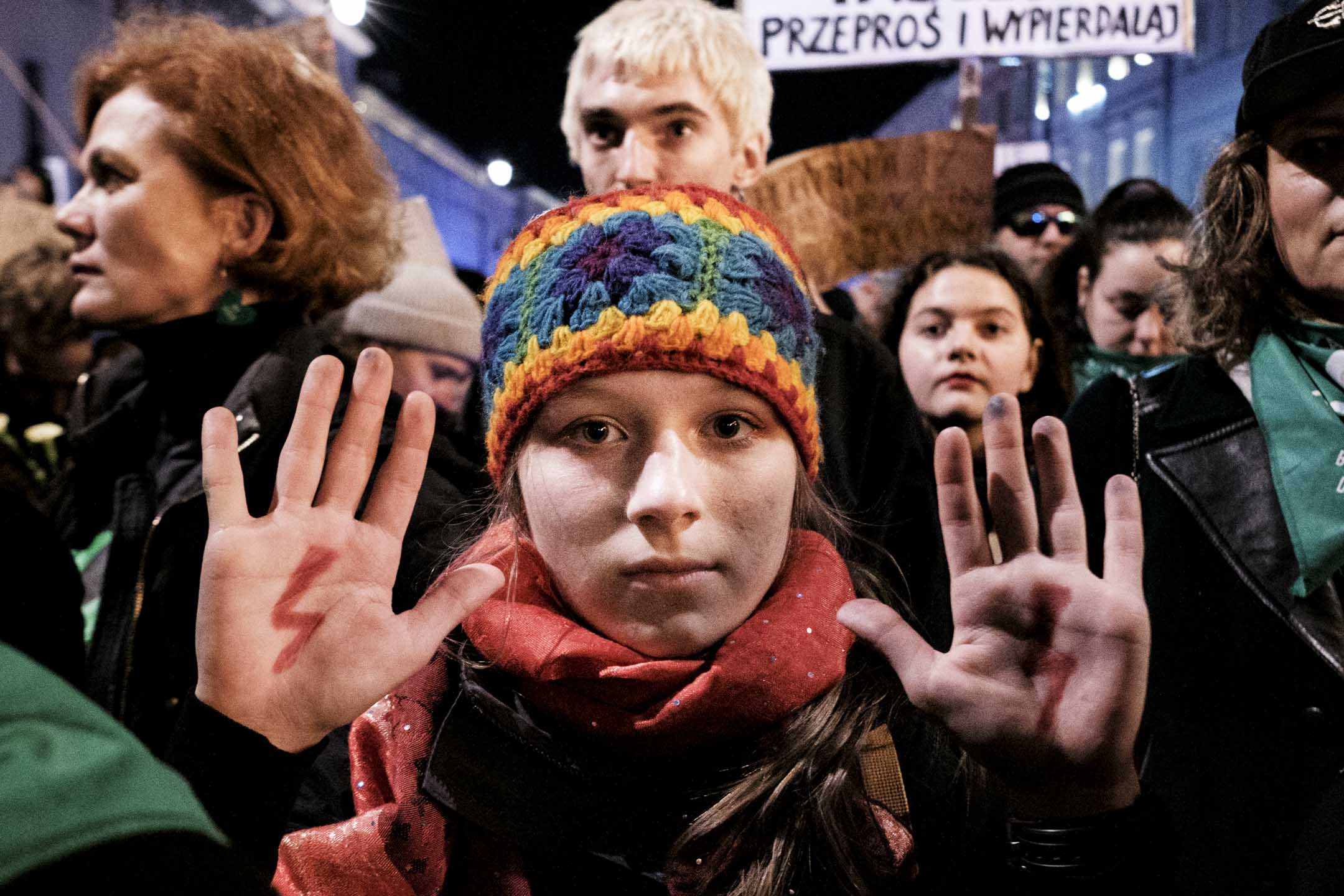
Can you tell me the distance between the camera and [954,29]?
368cm

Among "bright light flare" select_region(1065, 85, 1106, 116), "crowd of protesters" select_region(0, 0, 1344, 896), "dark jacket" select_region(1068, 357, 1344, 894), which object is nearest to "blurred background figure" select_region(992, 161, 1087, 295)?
"crowd of protesters" select_region(0, 0, 1344, 896)

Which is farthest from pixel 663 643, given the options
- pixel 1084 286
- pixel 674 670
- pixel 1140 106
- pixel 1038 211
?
pixel 1140 106

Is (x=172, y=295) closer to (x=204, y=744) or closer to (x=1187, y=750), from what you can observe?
(x=204, y=744)

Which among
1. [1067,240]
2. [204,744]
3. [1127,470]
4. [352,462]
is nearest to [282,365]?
[352,462]

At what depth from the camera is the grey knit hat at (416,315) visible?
3977mm

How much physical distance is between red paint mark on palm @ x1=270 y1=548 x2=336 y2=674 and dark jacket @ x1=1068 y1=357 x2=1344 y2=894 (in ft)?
4.57

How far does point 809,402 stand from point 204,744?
37.1 inches

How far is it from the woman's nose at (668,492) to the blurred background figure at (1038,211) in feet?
10.9

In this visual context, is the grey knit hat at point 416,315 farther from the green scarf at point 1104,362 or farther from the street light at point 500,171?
the street light at point 500,171

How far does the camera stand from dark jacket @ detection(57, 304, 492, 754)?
6.84ft

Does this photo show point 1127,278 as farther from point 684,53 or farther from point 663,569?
point 663,569

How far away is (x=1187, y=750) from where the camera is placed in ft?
6.45

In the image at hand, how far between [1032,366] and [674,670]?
89.0 inches

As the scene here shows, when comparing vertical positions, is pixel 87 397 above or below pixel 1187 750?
above
